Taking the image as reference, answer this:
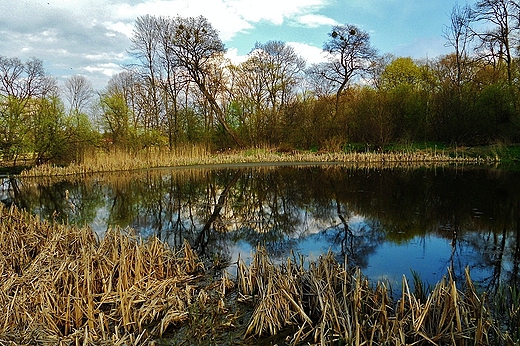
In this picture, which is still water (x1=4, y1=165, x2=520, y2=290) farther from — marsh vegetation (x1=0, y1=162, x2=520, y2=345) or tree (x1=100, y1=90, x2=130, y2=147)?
tree (x1=100, y1=90, x2=130, y2=147)

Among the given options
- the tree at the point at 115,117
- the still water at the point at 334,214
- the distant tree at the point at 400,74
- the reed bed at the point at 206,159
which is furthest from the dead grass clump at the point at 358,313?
the distant tree at the point at 400,74

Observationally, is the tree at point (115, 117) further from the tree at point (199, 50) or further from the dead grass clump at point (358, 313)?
the dead grass clump at point (358, 313)

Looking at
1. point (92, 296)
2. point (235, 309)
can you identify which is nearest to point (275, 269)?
point (235, 309)

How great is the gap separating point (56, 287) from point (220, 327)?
1.68m

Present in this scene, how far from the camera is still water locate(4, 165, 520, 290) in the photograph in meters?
4.99

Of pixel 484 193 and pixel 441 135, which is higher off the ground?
pixel 441 135

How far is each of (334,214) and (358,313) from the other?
505 cm

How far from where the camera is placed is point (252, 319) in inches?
124


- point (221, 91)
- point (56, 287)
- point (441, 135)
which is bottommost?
point (56, 287)

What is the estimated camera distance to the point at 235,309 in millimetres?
3564

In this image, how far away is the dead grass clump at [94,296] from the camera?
2994 mm

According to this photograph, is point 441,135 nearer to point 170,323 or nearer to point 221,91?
point 221,91

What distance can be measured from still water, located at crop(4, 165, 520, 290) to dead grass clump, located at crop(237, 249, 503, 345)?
106 centimetres

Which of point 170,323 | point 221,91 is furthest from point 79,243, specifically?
point 221,91
